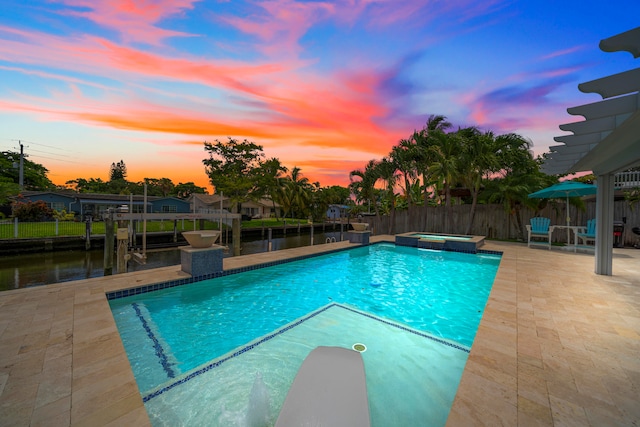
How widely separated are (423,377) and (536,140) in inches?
578

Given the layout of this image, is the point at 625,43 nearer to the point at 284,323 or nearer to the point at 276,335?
the point at 276,335

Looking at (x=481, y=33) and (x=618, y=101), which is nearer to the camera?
(x=618, y=101)

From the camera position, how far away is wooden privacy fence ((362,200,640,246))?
1034 cm

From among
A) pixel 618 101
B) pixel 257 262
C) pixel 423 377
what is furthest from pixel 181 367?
pixel 618 101

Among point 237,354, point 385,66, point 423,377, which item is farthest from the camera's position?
point 385,66

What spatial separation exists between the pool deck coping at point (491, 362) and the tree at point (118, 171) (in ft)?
240

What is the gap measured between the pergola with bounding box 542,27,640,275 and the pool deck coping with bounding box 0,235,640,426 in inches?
67.4

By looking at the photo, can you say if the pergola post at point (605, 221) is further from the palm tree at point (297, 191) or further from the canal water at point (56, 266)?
the palm tree at point (297, 191)

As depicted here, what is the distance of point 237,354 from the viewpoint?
10.6 feet

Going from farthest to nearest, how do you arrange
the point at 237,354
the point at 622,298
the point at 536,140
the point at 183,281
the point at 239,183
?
1. the point at 239,183
2. the point at 536,140
3. the point at 183,281
4. the point at 622,298
5. the point at 237,354

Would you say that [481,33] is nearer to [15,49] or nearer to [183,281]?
[183,281]

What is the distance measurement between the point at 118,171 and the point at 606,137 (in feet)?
262

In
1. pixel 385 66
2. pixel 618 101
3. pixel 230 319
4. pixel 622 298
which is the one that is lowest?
pixel 230 319

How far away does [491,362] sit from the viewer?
245 centimetres
